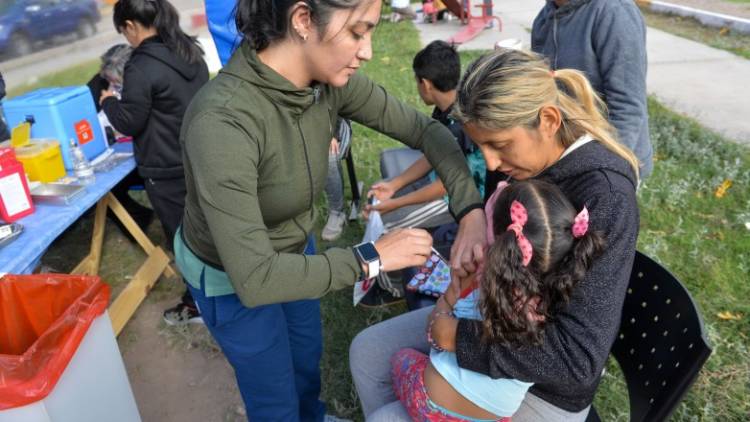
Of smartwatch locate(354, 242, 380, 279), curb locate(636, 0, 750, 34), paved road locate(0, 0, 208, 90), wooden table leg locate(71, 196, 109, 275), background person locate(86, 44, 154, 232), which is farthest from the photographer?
curb locate(636, 0, 750, 34)

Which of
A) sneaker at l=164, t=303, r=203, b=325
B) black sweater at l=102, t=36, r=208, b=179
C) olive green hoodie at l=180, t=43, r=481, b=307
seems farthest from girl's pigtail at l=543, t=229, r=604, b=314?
sneaker at l=164, t=303, r=203, b=325

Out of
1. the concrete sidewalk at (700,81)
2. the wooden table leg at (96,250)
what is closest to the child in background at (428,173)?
the wooden table leg at (96,250)

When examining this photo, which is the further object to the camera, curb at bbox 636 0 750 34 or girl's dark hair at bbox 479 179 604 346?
curb at bbox 636 0 750 34

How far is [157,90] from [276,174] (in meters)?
1.66

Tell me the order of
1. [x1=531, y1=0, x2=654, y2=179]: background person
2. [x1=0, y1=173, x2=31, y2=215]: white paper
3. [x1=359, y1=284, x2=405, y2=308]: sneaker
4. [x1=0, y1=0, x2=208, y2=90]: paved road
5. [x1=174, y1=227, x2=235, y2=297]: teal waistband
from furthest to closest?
[x1=0, y1=0, x2=208, y2=90]: paved road, [x1=359, y1=284, x2=405, y2=308]: sneaker, [x1=0, y1=173, x2=31, y2=215]: white paper, [x1=531, y1=0, x2=654, y2=179]: background person, [x1=174, y1=227, x2=235, y2=297]: teal waistband

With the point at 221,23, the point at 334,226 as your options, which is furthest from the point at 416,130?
the point at 334,226

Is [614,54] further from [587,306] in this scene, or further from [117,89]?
[117,89]

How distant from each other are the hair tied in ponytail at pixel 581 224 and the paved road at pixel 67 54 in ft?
26.5

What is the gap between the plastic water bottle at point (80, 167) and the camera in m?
2.88

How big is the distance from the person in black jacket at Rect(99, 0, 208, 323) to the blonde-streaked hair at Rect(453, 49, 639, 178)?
71.8 inches

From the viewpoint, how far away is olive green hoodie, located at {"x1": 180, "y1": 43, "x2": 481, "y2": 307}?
125cm

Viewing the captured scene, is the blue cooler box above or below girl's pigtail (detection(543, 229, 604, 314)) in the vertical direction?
above

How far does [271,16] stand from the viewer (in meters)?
1.31

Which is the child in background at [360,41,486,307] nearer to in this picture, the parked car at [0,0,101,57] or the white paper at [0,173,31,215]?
the white paper at [0,173,31,215]
